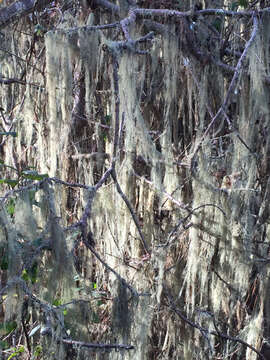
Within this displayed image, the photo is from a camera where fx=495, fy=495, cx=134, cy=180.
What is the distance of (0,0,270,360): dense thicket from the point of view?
1.94 metres

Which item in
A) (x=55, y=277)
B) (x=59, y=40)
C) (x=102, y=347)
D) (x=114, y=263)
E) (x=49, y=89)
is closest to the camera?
(x=55, y=277)

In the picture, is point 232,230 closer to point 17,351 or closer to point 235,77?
point 235,77

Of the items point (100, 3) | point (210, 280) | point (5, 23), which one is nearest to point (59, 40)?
point (5, 23)

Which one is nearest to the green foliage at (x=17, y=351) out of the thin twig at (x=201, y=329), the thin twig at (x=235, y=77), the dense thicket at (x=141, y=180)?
the dense thicket at (x=141, y=180)

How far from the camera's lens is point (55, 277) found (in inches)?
67.7

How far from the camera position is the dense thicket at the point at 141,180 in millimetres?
1942

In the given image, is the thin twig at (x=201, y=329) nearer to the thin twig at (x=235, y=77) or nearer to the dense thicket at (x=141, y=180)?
the dense thicket at (x=141, y=180)

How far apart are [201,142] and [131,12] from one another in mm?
731

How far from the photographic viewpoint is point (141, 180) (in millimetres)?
2746

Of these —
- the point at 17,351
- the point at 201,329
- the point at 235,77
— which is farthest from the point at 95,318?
the point at 235,77

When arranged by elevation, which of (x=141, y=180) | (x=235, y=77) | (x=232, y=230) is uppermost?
(x=235, y=77)

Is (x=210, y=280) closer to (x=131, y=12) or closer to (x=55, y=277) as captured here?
(x=55, y=277)

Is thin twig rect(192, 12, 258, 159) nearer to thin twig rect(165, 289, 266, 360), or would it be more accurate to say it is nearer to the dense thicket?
the dense thicket

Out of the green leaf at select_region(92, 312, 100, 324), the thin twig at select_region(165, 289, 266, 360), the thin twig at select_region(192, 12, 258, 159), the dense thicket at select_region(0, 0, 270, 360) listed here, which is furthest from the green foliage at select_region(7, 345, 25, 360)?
the thin twig at select_region(192, 12, 258, 159)
